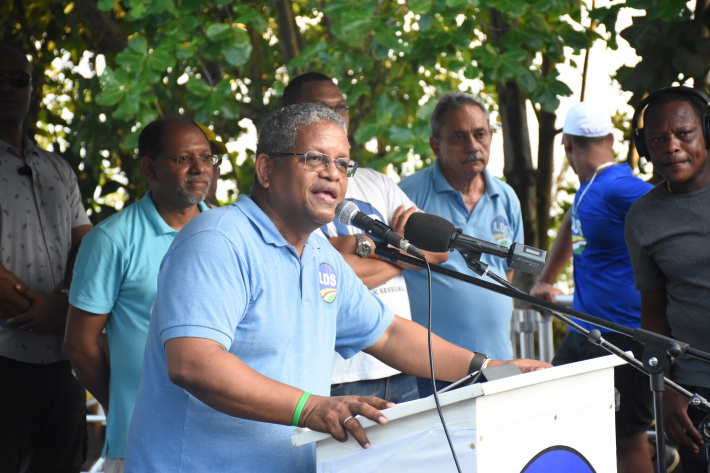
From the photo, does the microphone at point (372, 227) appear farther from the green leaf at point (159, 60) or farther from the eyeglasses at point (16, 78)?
the green leaf at point (159, 60)

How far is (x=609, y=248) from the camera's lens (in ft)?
12.4

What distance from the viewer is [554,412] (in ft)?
5.54

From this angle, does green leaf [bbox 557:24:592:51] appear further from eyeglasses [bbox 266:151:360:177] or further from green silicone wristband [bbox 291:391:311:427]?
green silicone wristband [bbox 291:391:311:427]

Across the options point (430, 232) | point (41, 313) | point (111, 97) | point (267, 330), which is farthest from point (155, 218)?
point (111, 97)

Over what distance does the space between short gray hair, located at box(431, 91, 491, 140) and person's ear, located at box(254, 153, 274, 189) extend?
1.77 m

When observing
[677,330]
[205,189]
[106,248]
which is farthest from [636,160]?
[106,248]

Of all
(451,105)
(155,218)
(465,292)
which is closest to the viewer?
(155,218)

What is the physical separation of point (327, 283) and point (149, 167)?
1.36 metres

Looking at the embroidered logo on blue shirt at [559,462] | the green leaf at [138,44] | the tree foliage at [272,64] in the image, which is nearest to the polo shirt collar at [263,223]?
the embroidered logo on blue shirt at [559,462]

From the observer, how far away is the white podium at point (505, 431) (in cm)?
154

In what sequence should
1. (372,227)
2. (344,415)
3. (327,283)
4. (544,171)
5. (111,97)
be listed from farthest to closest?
1. (544,171)
2. (111,97)
3. (327,283)
4. (372,227)
5. (344,415)

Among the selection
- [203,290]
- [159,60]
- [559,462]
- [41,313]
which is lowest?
[559,462]

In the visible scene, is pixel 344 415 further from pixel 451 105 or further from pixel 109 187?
pixel 109 187

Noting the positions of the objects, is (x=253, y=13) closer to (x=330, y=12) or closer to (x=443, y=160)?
(x=330, y=12)
